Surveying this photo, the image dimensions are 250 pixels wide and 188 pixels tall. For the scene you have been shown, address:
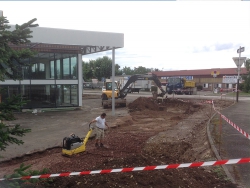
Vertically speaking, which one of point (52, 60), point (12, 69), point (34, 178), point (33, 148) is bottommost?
point (33, 148)

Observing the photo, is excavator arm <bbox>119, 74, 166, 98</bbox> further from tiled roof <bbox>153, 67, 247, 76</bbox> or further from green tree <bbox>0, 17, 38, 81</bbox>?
tiled roof <bbox>153, 67, 247, 76</bbox>

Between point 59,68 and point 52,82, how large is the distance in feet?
5.32

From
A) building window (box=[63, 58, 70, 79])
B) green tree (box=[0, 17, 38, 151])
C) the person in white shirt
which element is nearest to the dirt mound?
building window (box=[63, 58, 70, 79])

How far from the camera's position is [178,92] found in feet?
125

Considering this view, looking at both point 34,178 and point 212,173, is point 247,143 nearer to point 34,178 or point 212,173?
point 212,173

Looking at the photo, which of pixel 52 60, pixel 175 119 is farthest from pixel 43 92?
pixel 175 119

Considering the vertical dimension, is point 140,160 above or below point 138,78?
below

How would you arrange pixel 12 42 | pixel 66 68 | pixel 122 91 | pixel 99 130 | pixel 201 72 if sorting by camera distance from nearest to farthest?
1. pixel 12 42
2. pixel 99 130
3. pixel 66 68
4. pixel 122 91
5. pixel 201 72

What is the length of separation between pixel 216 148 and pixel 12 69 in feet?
21.4

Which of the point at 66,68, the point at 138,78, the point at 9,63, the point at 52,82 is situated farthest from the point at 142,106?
the point at 9,63

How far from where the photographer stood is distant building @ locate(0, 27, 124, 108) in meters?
18.6

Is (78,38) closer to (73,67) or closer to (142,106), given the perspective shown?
(73,67)

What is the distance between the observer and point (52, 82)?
2186cm

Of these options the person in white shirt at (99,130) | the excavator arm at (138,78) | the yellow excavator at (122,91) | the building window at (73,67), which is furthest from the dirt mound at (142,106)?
the person in white shirt at (99,130)
